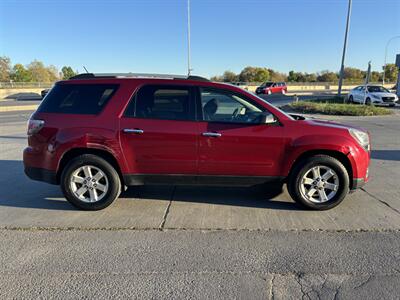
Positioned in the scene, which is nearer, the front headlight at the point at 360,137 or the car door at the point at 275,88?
the front headlight at the point at 360,137

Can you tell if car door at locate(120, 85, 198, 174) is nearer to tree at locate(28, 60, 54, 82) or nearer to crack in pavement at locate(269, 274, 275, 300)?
crack in pavement at locate(269, 274, 275, 300)

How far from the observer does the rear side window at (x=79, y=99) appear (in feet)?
13.9

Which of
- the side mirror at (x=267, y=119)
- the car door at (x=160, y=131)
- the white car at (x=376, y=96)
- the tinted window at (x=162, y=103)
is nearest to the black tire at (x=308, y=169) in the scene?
the side mirror at (x=267, y=119)

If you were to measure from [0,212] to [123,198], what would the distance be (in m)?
1.67

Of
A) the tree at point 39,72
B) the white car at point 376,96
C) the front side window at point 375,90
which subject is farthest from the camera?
the tree at point 39,72

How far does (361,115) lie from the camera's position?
17188 mm

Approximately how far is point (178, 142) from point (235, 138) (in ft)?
2.50

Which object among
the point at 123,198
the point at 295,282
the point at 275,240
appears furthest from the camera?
the point at 123,198

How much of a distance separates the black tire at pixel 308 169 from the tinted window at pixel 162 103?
1.62m

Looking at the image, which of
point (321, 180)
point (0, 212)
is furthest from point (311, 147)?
point (0, 212)

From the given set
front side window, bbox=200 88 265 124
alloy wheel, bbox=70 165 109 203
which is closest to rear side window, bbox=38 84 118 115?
alloy wheel, bbox=70 165 109 203

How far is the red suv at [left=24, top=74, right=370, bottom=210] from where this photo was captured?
4105mm

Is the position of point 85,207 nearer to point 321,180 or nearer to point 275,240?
point 275,240

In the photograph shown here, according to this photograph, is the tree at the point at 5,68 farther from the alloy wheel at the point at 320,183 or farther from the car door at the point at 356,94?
the alloy wheel at the point at 320,183
